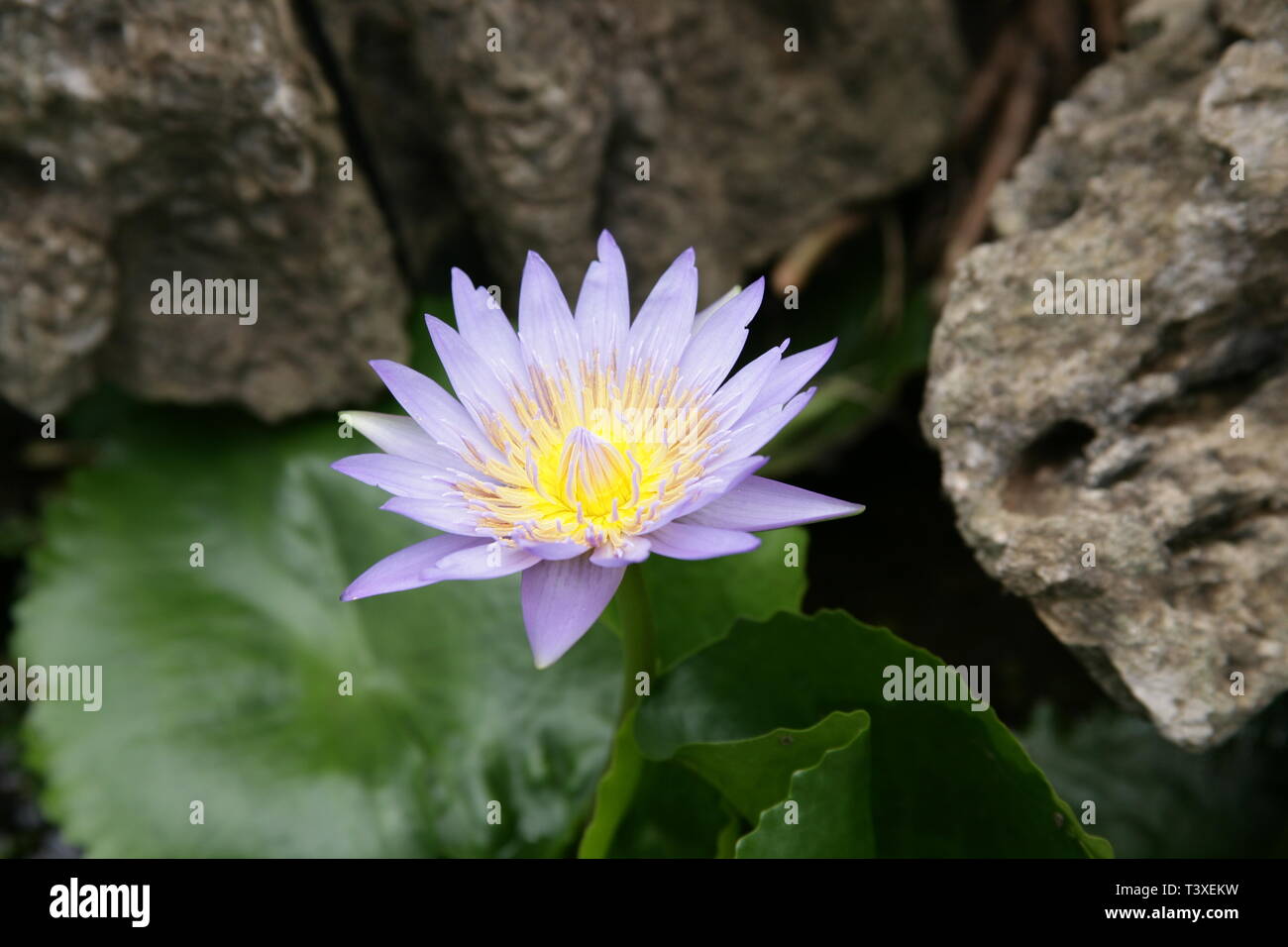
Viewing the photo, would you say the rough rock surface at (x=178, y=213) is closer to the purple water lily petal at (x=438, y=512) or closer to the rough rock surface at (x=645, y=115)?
the rough rock surface at (x=645, y=115)

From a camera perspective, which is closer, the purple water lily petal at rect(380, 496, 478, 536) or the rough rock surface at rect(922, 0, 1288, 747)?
the purple water lily petal at rect(380, 496, 478, 536)

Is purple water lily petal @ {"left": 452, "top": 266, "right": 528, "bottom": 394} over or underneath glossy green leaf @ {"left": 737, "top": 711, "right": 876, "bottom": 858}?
over

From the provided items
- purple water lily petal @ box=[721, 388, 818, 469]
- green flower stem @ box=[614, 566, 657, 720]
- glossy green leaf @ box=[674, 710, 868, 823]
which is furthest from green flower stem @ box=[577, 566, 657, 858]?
purple water lily petal @ box=[721, 388, 818, 469]

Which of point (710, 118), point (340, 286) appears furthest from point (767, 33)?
point (340, 286)

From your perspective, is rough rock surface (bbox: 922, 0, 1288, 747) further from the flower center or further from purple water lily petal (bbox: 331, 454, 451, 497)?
purple water lily petal (bbox: 331, 454, 451, 497)

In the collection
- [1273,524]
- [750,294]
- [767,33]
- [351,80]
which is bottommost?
[1273,524]

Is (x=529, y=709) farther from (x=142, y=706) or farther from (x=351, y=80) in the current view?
(x=351, y=80)
